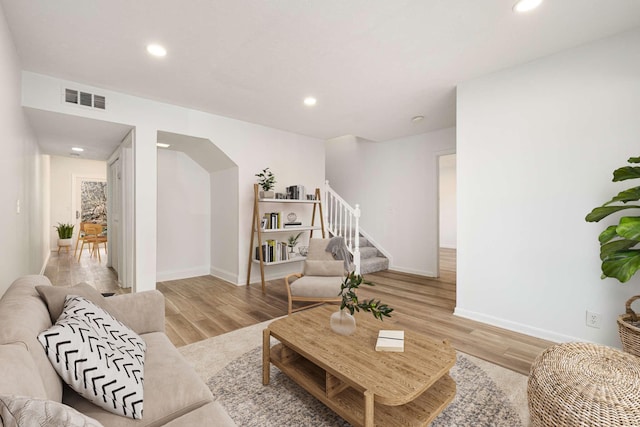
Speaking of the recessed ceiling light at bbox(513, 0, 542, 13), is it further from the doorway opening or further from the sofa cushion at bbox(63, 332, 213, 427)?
the doorway opening

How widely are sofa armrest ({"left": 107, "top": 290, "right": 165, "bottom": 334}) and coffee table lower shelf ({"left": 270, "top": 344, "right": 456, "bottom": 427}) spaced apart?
0.86m

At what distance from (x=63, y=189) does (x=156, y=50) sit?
25.5 feet

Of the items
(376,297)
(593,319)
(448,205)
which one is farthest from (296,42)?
(448,205)

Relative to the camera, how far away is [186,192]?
17.0 ft

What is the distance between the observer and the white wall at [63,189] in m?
7.90

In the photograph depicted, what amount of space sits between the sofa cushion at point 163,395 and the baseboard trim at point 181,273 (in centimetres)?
380

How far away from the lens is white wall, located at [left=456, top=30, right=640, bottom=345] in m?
2.43

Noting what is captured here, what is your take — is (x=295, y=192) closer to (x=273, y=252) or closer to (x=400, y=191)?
(x=273, y=252)

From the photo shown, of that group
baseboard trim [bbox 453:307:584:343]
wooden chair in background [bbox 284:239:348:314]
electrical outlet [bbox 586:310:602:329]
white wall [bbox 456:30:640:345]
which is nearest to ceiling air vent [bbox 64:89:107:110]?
wooden chair in background [bbox 284:239:348:314]

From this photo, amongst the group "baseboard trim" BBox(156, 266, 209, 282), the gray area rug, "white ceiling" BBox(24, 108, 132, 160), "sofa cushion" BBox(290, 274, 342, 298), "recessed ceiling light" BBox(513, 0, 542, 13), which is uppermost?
"recessed ceiling light" BBox(513, 0, 542, 13)

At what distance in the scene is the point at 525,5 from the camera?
6.65 ft

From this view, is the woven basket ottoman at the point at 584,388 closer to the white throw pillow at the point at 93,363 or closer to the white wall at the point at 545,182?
the white wall at the point at 545,182

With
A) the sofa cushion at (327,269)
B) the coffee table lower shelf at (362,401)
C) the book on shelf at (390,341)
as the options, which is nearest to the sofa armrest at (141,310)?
the coffee table lower shelf at (362,401)

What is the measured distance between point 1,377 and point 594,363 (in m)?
2.31
